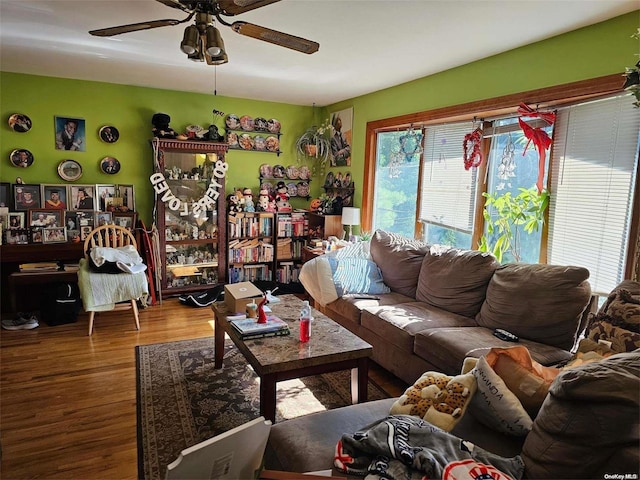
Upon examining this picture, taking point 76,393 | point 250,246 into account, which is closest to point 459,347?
point 76,393

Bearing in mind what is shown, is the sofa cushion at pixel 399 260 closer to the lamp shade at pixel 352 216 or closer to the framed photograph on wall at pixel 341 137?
the lamp shade at pixel 352 216

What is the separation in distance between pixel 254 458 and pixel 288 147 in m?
4.72

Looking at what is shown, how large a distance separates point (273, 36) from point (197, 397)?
2.18 meters

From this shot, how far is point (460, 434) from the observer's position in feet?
5.17

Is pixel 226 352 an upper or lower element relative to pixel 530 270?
lower

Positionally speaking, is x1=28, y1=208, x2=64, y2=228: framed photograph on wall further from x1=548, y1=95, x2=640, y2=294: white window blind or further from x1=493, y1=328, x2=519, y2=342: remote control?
x1=548, y1=95, x2=640, y2=294: white window blind

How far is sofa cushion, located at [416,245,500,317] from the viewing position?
292 centimetres

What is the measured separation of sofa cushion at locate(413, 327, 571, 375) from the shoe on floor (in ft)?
11.0

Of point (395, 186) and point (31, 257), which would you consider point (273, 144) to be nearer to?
point (395, 186)

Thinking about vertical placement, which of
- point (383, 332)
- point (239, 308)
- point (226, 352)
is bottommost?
point (226, 352)

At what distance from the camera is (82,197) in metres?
4.43

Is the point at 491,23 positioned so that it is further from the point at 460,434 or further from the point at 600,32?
the point at 460,434

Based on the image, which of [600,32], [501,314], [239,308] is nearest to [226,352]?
[239,308]

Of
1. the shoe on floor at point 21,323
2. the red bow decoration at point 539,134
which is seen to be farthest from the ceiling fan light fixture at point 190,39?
the shoe on floor at point 21,323
